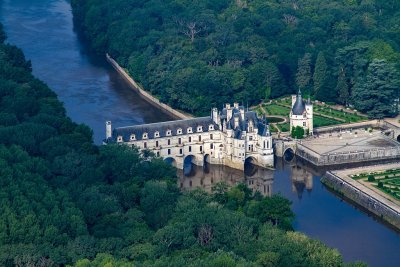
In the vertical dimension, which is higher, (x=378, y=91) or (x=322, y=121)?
(x=378, y=91)

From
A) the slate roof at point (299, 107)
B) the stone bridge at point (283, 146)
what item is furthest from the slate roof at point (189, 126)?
the slate roof at point (299, 107)

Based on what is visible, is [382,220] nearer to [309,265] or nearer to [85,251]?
[309,265]

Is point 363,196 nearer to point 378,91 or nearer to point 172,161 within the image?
point 172,161

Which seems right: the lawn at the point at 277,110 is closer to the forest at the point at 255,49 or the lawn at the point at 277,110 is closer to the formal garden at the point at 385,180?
the forest at the point at 255,49

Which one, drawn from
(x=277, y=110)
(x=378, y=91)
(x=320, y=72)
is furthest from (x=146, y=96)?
(x=378, y=91)

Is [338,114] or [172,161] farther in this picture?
[338,114]

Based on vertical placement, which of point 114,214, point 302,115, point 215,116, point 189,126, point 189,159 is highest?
point 215,116

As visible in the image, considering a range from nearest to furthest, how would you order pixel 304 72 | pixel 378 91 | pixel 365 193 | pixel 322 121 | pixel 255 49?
1. pixel 365 193
2. pixel 322 121
3. pixel 378 91
4. pixel 304 72
5. pixel 255 49
